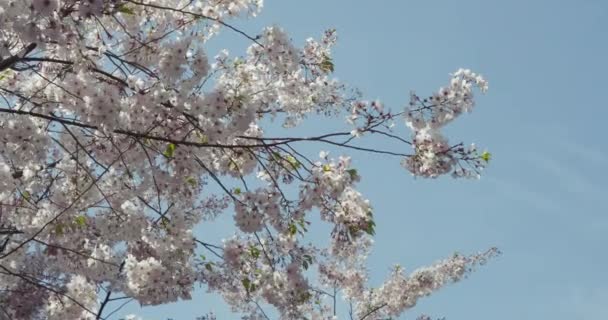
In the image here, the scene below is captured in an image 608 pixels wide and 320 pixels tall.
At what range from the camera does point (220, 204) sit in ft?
35.0

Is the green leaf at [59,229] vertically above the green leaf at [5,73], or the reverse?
the green leaf at [5,73]

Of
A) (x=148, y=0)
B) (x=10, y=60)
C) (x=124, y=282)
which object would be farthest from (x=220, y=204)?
(x=10, y=60)

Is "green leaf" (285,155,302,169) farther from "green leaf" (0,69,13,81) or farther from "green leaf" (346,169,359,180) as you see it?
"green leaf" (0,69,13,81)

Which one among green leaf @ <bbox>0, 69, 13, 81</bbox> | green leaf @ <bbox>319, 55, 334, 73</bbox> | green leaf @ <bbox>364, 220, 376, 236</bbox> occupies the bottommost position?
green leaf @ <bbox>364, 220, 376, 236</bbox>

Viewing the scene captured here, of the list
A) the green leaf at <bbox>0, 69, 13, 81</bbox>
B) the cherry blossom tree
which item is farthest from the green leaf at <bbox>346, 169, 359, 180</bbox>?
the green leaf at <bbox>0, 69, 13, 81</bbox>

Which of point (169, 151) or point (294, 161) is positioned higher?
point (294, 161)

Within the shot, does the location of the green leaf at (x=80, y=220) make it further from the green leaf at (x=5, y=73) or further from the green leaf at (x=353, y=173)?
the green leaf at (x=353, y=173)

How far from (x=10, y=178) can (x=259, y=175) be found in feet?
7.56

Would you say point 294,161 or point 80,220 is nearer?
point 294,161

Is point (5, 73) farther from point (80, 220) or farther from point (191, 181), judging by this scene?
point (191, 181)

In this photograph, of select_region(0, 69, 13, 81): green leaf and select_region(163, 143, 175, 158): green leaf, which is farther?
select_region(0, 69, 13, 81): green leaf

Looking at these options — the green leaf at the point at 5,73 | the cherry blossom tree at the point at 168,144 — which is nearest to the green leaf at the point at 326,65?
the cherry blossom tree at the point at 168,144

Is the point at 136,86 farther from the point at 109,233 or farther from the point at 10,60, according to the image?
the point at 109,233

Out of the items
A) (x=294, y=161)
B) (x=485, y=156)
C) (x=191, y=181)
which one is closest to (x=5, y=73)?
(x=191, y=181)
